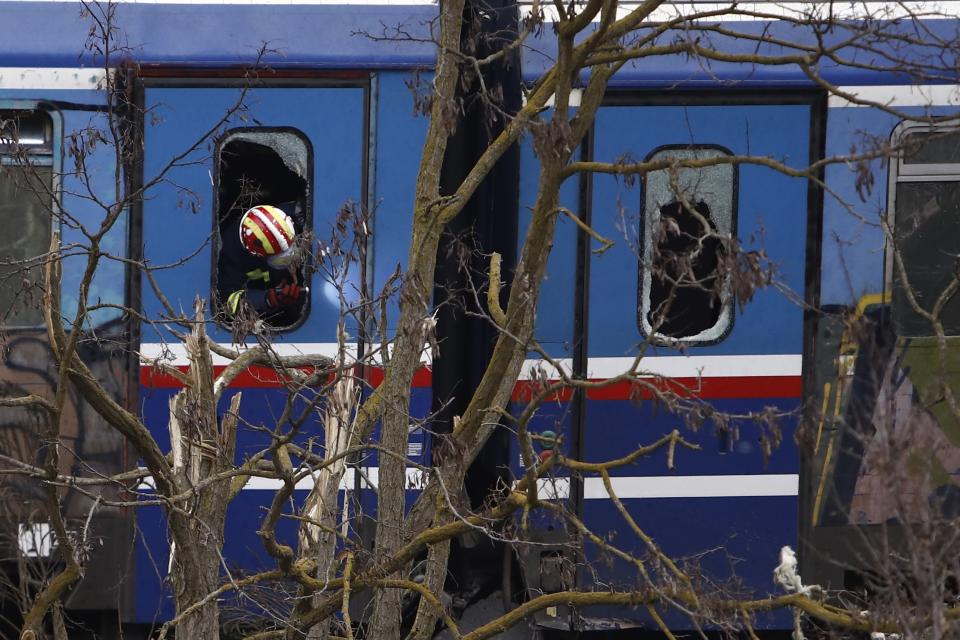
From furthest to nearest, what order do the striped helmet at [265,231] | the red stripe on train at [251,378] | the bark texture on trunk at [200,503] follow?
the red stripe on train at [251,378] < the striped helmet at [265,231] < the bark texture on trunk at [200,503]

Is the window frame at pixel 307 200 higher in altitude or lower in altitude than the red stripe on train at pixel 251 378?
higher

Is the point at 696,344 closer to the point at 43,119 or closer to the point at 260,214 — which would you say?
the point at 260,214

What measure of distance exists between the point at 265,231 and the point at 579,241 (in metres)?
1.51

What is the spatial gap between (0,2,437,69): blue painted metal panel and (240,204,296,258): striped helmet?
79 cm

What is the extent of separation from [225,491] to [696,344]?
8.22 ft

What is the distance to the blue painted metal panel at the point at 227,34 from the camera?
20.0ft

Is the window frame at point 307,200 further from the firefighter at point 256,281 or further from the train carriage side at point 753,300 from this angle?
the train carriage side at point 753,300

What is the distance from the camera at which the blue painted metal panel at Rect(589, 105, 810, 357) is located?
611cm

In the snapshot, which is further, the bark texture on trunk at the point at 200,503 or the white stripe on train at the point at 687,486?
the white stripe on train at the point at 687,486

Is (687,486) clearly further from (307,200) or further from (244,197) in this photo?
(244,197)

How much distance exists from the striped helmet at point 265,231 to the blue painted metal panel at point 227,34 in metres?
0.79

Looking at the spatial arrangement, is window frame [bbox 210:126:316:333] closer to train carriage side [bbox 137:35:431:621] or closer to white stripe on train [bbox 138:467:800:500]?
train carriage side [bbox 137:35:431:621]

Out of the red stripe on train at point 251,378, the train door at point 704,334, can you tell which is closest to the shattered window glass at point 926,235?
the train door at point 704,334

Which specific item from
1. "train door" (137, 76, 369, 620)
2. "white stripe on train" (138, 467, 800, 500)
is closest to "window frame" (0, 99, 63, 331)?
"train door" (137, 76, 369, 620)
